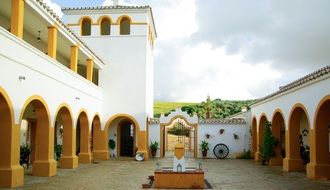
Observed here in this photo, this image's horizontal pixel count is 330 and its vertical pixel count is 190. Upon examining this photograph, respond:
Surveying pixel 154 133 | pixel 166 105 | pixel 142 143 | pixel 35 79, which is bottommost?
pixel 142 143

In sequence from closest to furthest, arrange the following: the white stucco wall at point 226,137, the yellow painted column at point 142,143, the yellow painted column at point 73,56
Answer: the yellow painted column at point 73,56 < the yellow painted column at point 142,143 < the white stucco wall at point 226,137

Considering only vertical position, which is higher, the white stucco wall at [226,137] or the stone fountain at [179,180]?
the white stucco wall at [226,137]

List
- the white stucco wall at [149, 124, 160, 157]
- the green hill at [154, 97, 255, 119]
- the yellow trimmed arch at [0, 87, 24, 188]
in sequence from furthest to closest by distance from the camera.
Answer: the green hill at [154, 97, 255, 119], the white stucco wall at [149, 124, 160, 157], the yellow trimmed arch at [0, 87, 24, 188]

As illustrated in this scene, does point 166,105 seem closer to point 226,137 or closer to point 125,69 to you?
point 226,137

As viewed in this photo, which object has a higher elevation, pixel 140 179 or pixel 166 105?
pixel 166 105

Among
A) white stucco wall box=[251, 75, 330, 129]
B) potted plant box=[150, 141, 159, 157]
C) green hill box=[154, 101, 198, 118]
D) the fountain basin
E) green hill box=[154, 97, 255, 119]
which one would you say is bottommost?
the fountain basin

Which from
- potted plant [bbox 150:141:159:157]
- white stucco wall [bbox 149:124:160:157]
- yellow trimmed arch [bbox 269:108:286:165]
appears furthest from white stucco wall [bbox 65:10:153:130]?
yellow trimmed arch [bbox 269:108:286:165]

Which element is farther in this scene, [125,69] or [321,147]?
[125,69]

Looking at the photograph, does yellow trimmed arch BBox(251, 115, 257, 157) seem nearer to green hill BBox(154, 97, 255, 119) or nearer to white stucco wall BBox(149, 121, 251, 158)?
white stucco wall BBox(149, 121, 251, 158)

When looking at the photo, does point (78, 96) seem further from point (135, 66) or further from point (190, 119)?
point (190, 119)

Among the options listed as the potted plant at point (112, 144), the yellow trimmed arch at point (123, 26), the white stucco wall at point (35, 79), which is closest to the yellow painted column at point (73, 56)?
the white stucco wall at point (35, 79)

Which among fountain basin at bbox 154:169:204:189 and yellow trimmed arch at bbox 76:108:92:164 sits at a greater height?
yellow trimmed arch at bbox 76:108:92:164

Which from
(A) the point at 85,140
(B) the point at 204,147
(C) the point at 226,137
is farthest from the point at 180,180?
(C) the point at 226,137

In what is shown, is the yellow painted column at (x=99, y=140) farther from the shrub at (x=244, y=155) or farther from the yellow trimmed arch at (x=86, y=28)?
the shrub at (x=244, y=155)
